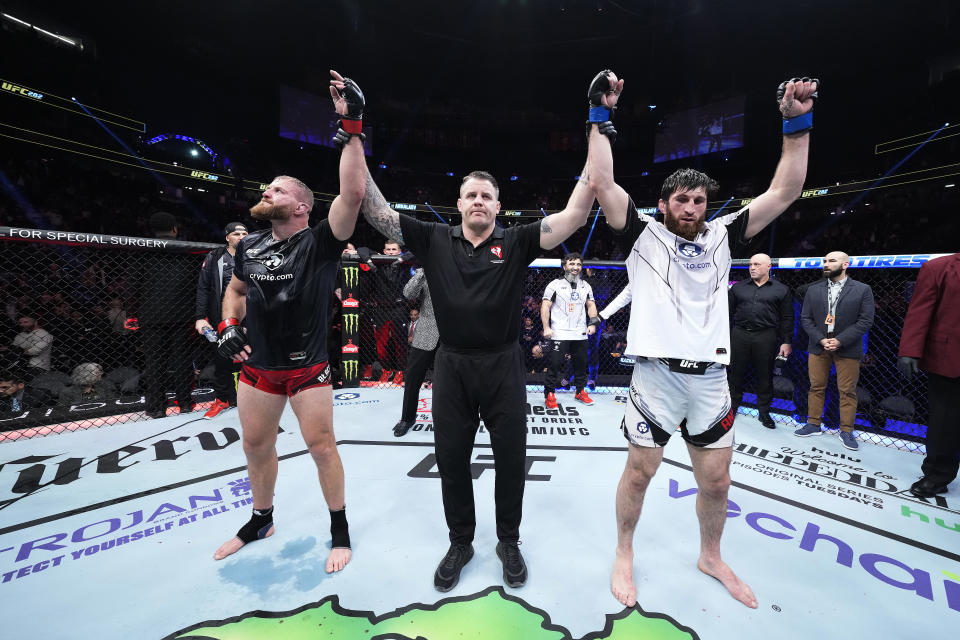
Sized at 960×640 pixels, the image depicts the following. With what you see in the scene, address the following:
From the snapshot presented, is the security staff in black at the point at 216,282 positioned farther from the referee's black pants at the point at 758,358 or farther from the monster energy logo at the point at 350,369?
the referee's black pants at the point at 758,358

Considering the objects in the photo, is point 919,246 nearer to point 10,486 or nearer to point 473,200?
point 473,200

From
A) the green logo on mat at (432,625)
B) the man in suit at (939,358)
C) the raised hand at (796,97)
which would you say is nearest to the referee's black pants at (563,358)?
the man in suit at (939,358)

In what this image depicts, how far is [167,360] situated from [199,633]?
11.3ft

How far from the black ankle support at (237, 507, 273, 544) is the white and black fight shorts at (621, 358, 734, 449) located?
6.32 ft

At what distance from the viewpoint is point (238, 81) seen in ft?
46.0

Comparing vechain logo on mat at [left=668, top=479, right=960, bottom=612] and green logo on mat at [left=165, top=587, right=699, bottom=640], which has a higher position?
green logo on mat at [left=165, top=587, right=699, bottom=640]

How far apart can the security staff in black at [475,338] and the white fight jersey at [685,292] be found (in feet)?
1.34

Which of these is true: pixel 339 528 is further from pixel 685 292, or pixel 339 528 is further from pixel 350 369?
pixel 350 369

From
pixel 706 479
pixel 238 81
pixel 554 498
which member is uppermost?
pixel 238 81

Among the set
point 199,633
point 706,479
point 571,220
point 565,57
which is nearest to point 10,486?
point 199,633

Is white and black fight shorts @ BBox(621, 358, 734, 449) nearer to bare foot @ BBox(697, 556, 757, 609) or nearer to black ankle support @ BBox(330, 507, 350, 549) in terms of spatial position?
bare foot @ BBox(697, 556, 757, 609)

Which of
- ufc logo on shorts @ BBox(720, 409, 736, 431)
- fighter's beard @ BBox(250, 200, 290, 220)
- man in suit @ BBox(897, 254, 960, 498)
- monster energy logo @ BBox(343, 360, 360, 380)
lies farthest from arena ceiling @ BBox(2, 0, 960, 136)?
ufc logo on shorts @ BBox(720, 409, 736, 431)

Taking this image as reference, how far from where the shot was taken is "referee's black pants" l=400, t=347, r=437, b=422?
11.8 feet

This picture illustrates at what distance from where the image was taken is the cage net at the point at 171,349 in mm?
Answer: 3746
